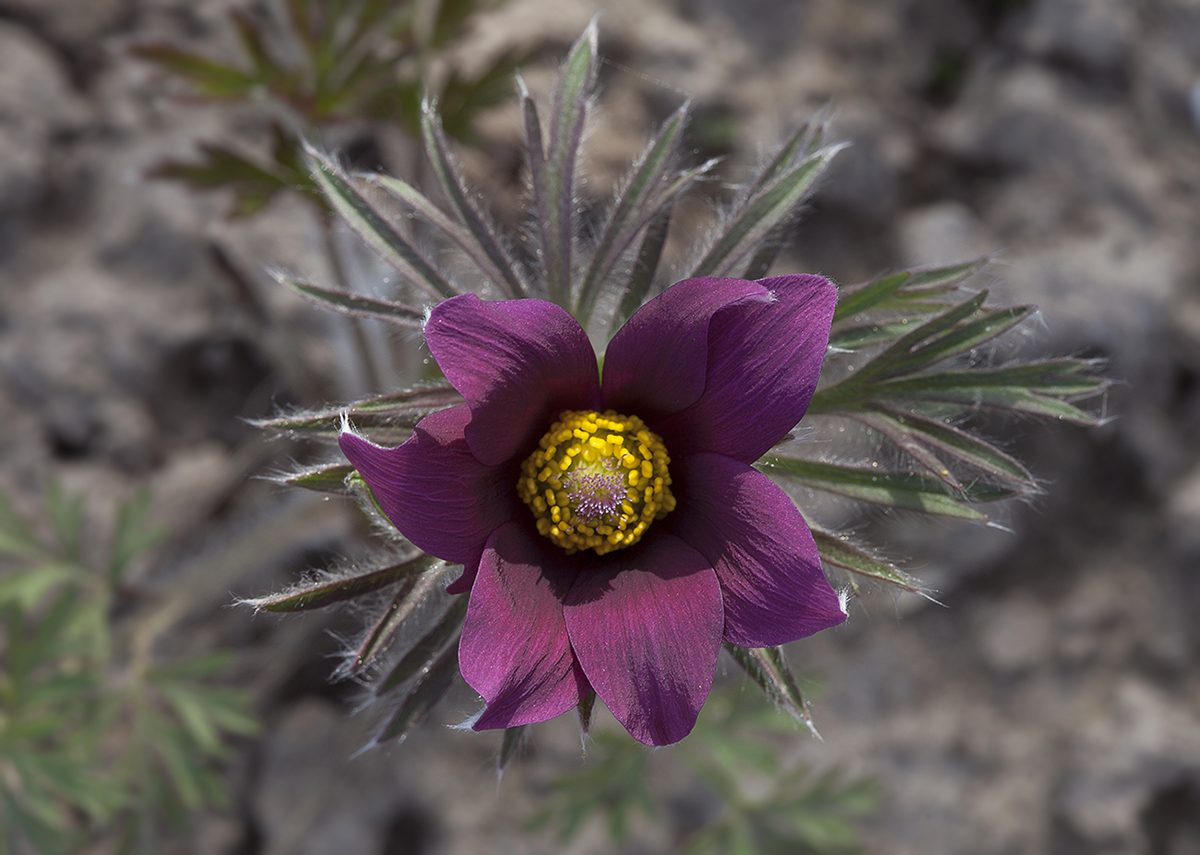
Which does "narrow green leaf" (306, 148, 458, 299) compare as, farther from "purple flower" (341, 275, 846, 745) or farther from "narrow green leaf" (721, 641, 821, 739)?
"narrow green leaf" (721, 641, 821, 739)

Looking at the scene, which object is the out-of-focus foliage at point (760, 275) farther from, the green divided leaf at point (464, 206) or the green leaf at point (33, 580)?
the green leaf at point (33, 580)

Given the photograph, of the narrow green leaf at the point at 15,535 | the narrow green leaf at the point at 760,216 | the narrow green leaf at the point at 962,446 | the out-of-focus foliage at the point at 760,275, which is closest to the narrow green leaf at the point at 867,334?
the out-of-focus foliage at the point at 760,275

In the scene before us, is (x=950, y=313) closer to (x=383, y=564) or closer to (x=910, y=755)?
(x=383, y=564)

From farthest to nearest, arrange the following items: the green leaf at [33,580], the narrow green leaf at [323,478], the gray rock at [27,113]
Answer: the gray rock at [27,113] → the green leaf at [33,580] → the narrow green leaf at [323,478]

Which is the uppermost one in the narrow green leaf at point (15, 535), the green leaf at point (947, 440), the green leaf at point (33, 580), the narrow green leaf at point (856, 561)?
the green leaf at point (947, 440)

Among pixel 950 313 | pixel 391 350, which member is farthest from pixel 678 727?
pixel 391 350
